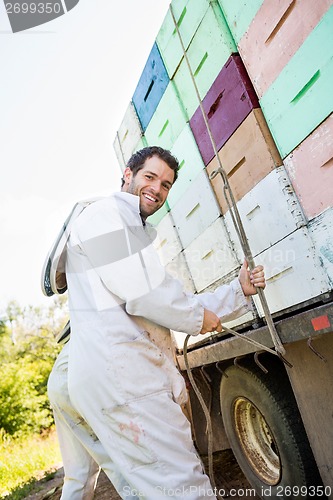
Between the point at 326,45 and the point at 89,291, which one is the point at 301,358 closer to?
the point at 89,291

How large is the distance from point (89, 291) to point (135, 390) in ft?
1.67

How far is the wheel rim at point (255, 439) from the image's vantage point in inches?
106

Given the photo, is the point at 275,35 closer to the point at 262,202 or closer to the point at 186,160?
the point at 262,202

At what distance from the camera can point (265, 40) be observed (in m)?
2.05

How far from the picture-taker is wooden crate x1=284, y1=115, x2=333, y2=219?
176 centimetres

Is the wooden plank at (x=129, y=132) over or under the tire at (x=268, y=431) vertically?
over

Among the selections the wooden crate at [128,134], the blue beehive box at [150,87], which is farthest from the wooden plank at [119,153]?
the blue beehive box at [150,87]

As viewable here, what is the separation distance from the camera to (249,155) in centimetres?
224

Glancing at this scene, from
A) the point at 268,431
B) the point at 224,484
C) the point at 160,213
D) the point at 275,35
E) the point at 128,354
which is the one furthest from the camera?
the point at 160,213

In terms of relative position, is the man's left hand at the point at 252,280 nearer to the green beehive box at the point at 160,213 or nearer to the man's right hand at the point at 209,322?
the man's right hand at the point at 209,322

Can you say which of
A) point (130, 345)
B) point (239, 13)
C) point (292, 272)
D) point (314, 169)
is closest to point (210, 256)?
point (292, 272)

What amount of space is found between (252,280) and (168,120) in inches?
63.9

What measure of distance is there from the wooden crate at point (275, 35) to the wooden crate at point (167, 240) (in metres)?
1.37

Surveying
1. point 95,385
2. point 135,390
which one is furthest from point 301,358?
point 95,385
